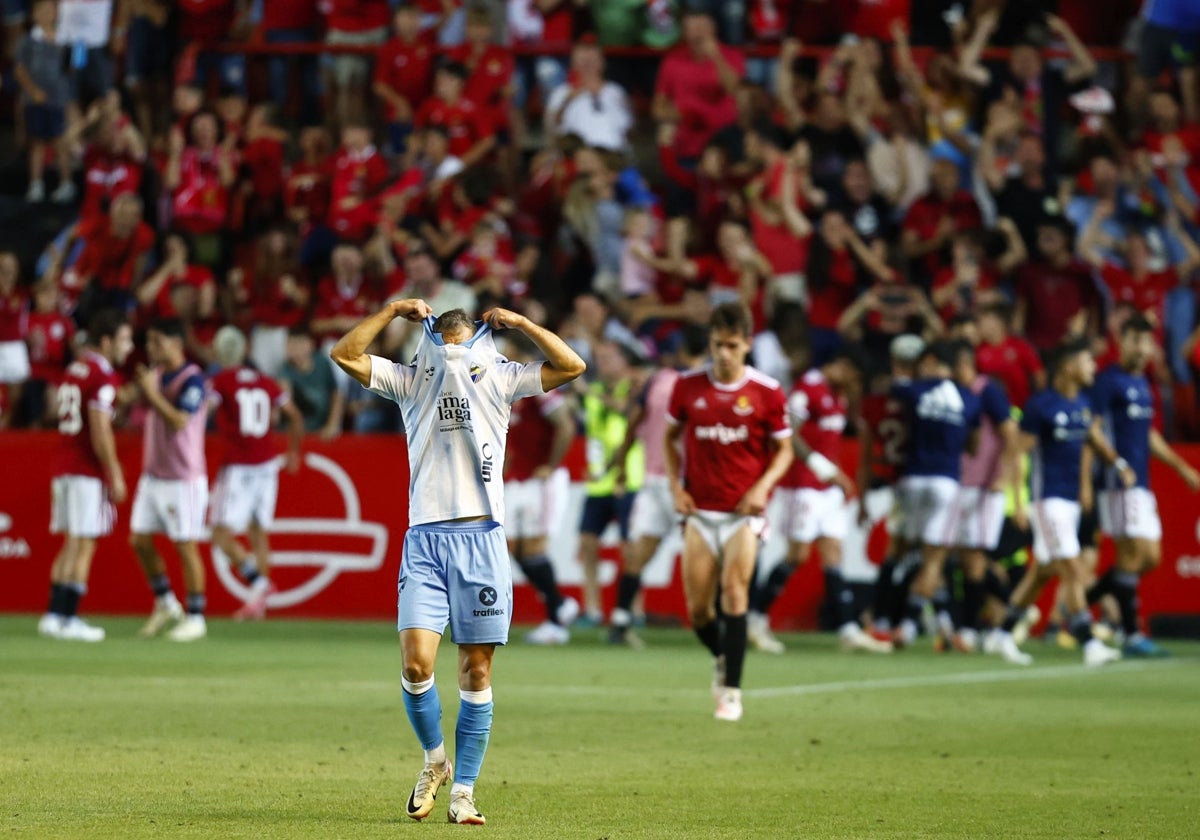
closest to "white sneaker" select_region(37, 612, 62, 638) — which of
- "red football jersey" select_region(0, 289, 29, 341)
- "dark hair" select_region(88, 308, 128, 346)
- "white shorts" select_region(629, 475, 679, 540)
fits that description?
"dark hair" select_region(88, 308, 128, 346)

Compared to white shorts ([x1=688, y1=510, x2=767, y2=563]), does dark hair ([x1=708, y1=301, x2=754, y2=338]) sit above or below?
above

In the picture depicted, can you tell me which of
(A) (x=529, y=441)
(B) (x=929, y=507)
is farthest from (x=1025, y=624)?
(A) (x=529, y=441)

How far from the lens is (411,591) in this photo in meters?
7.97

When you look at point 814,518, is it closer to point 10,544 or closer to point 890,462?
point 890,462

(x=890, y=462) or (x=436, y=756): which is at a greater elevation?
(x=436, y=756)

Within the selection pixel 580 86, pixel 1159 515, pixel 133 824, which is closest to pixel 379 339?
pixel 580 86

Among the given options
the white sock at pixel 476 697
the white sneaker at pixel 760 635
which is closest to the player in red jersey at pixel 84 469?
the white sneaker at pixel 760 635

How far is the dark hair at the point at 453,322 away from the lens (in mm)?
8234

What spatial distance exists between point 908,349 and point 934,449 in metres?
0.92

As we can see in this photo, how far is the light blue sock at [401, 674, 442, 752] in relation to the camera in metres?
8.02

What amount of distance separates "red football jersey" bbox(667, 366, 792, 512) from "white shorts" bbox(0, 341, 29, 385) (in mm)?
10916

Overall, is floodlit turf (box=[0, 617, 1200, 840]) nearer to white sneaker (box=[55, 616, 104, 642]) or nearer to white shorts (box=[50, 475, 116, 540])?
white sneaker (box=[55, 616, 104, 642])

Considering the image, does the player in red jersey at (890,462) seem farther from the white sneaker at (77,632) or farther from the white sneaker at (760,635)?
the white sneaker at (77,632)

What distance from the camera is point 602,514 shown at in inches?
738
